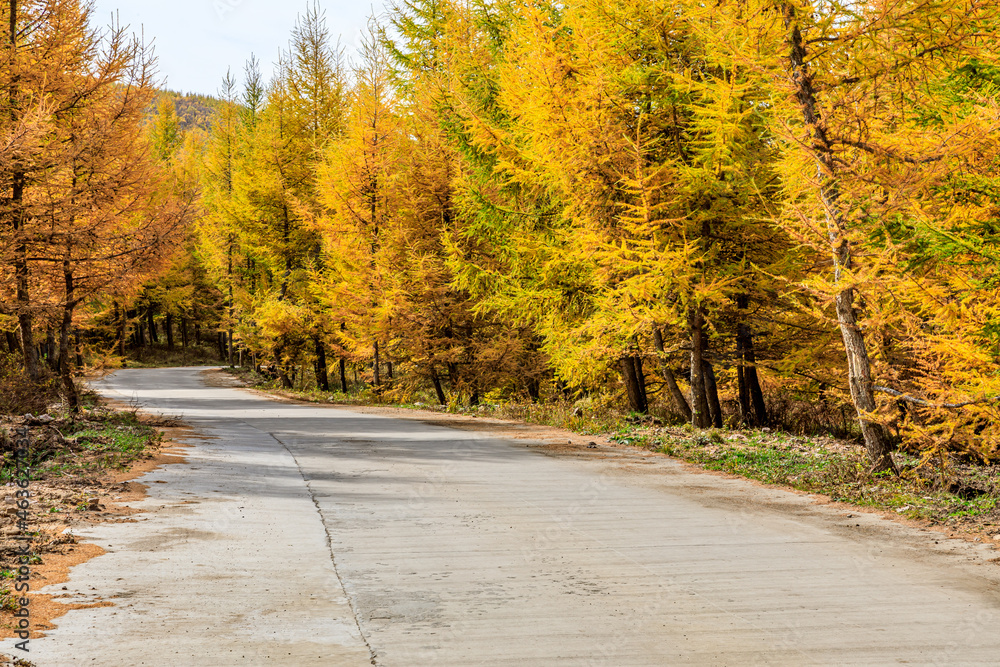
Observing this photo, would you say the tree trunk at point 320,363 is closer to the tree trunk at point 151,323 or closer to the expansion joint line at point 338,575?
the expansion joint line at point 338,575

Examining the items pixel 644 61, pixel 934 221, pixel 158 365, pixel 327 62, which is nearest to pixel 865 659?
pixel 934 221

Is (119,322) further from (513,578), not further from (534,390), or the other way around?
(513,578)

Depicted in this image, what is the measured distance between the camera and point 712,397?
1769 centimetres

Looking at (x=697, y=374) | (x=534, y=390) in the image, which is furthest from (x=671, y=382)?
(x=534, y=390)

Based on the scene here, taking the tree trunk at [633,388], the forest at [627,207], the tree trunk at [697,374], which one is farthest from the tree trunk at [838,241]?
the tree trunk at [633,388]

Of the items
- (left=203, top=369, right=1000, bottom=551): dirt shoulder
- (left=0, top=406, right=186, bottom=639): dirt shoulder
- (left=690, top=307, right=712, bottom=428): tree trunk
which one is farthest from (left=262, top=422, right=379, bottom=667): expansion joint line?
(left=690, top=307, right=712, bottom=428): tree trunk

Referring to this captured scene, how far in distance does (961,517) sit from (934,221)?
12.2 ft

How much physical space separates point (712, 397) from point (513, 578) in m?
12.1

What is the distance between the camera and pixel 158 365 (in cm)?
6028

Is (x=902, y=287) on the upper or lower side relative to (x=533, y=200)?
lower

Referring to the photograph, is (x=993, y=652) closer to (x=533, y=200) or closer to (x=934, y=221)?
(x=934, y=221)

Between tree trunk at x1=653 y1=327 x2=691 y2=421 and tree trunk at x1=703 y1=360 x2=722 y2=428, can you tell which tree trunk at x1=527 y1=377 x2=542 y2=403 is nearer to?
tree trunk at x1=653 y1=327 x2=691 y2=421

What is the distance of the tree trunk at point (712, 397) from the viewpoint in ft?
57.6

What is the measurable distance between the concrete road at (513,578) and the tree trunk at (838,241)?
6.48ft
